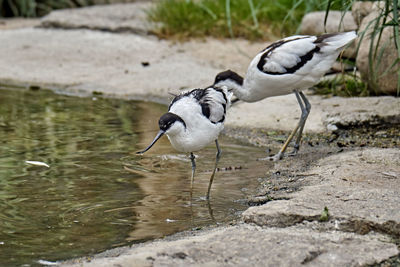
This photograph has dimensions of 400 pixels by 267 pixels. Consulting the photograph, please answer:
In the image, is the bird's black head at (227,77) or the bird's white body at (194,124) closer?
the bird's white body at (194,124)

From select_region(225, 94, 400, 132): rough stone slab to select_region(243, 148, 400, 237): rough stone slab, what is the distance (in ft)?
4.60

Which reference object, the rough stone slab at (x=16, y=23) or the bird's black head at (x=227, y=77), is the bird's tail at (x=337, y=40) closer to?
the bird's black head at (x=227, y=77)

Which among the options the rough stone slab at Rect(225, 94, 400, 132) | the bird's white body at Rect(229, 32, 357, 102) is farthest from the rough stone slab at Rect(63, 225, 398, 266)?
the rough stone slab at Rect(225, 94, 400, 132)

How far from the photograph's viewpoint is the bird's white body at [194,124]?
4.59 m

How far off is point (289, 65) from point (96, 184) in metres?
1.89

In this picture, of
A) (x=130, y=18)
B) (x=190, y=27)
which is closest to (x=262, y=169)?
(x=190, y=27)

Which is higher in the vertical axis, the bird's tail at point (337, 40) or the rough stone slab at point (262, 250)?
the bird's tail at point (337, 40)

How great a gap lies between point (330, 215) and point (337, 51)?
2279 mm

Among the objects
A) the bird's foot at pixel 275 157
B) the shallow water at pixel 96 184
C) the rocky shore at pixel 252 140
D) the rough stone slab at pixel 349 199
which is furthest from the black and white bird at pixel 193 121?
the bird's foot at pixel 275 157

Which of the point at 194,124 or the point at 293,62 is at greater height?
the point at 293,62

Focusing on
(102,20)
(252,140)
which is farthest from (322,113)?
(102,20)

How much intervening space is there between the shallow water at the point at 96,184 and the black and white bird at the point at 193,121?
328mm

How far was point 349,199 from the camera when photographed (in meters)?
4.15

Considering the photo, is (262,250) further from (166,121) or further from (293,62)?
(293,62)
